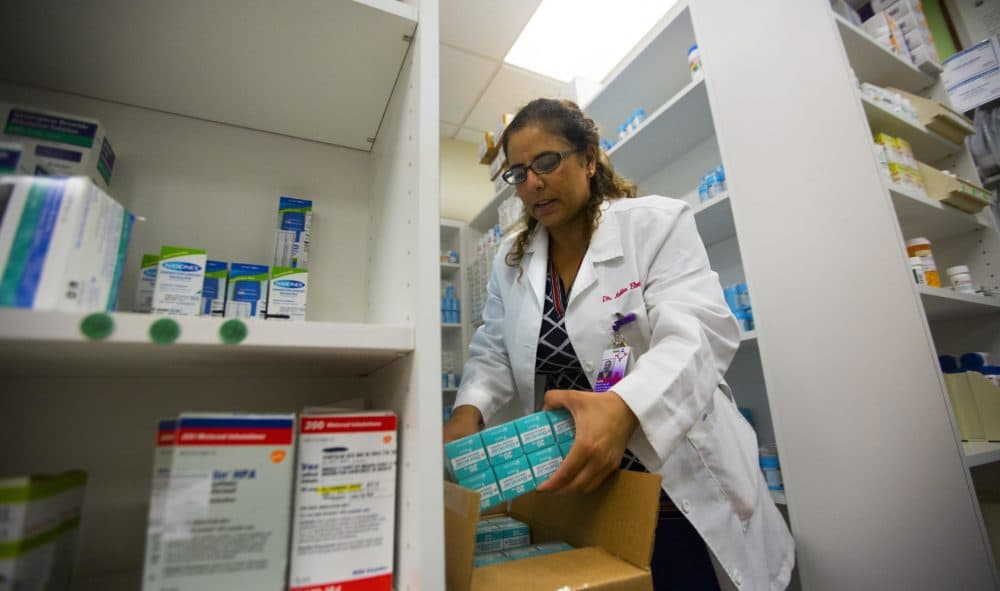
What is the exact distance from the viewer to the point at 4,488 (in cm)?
40

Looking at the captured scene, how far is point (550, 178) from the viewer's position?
111 centimetres

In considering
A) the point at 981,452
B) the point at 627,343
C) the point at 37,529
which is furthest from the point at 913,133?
the point at 37,529

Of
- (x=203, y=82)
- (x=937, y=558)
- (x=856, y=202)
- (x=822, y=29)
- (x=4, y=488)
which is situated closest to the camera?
(x=4, y=488)

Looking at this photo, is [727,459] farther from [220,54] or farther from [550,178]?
[220,54]

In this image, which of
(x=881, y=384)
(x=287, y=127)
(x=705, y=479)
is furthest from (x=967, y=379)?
(x=287, y=127)

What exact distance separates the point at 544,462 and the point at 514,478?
56 mm

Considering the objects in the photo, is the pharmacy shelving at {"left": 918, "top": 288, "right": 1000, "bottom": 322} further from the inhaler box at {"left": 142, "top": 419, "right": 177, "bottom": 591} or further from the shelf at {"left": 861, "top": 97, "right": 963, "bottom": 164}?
the inhaler box at {"left": 142, "top": 419, "right": 177, "bottom": 591}

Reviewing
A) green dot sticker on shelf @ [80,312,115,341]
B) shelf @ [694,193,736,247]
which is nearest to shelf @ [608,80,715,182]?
shelf @ [694,193,736,247]

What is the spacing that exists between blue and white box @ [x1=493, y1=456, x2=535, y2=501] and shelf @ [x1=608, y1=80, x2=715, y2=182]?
4.73ft

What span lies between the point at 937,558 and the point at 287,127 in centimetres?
177

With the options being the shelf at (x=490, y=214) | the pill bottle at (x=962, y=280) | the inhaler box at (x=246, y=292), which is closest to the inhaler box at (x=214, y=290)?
the inhaler box at (x=246, y=292)

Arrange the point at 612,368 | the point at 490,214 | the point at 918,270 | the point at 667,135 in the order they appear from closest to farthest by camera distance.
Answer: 1. the point at 612,368
2. the point at 918,270
3. the point at 667,135
4. the point at 490,214

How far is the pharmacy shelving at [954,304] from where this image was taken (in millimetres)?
1201

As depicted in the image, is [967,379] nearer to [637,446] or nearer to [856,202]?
[856,202]
